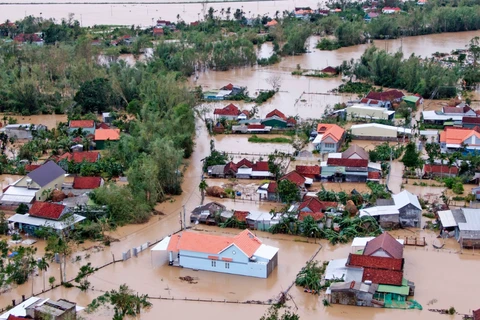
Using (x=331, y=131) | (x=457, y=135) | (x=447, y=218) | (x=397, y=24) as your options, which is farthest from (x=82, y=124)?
(x=397, y=24)

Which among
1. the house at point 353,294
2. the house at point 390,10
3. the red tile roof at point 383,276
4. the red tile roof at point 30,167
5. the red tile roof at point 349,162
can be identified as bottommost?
the house at point 353,294

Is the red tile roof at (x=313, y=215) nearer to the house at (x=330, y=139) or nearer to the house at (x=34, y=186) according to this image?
the house at (x=330, y=139)

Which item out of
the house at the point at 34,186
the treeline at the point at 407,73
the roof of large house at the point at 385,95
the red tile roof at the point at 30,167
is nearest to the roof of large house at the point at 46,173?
the house at the point at 34,186

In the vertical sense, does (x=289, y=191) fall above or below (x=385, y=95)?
below

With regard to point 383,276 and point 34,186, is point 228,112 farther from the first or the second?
point 383,276

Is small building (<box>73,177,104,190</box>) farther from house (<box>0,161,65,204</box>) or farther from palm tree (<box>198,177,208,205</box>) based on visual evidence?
palm tree (<box>198,177,208,205</box>)

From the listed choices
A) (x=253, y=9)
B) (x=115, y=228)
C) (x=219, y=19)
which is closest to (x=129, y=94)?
(x=115, y=228)
